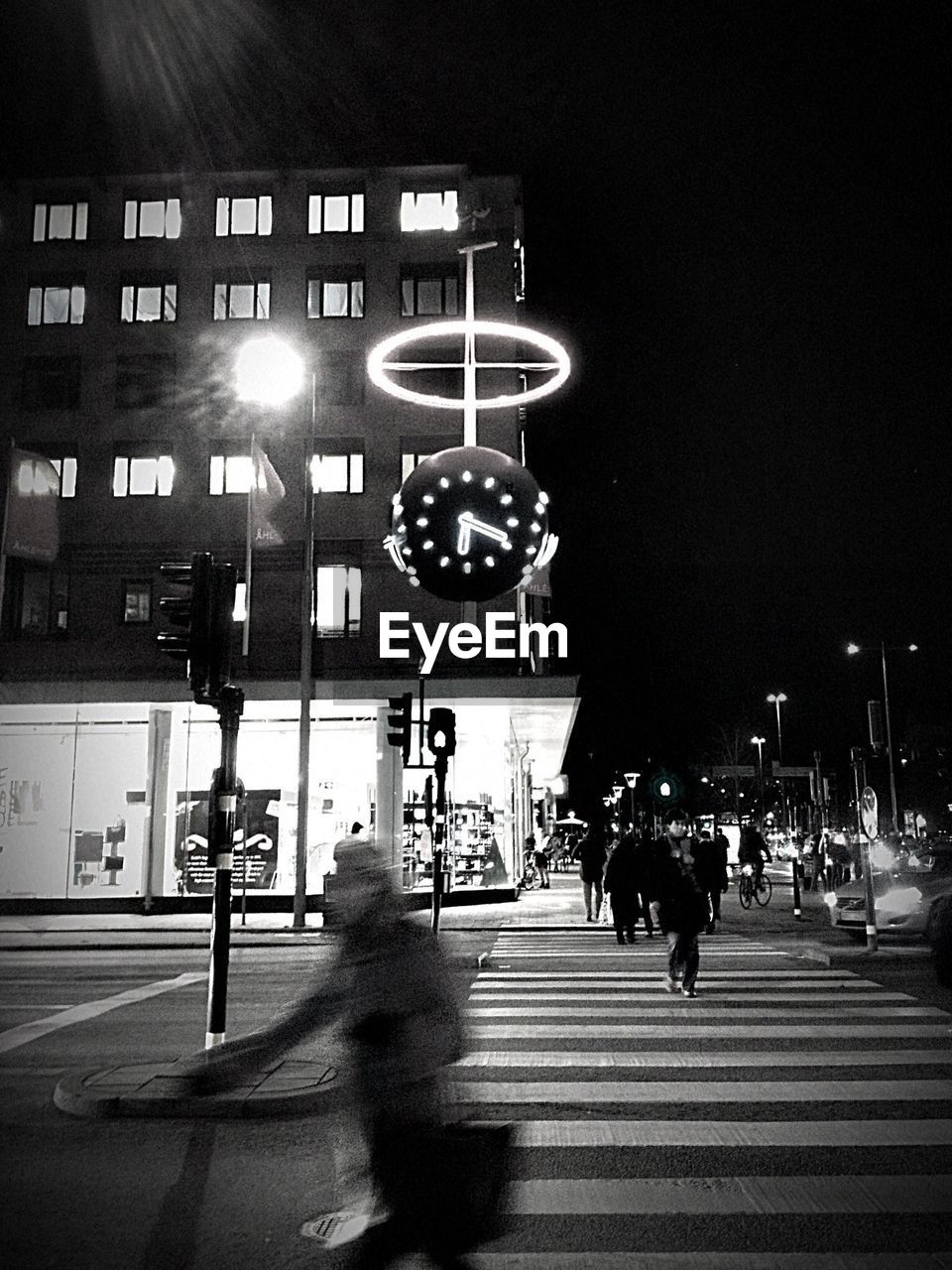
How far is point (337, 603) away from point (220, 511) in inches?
178

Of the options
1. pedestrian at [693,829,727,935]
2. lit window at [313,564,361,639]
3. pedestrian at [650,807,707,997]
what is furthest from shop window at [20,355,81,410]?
pedestrian at [650,807,707,997]

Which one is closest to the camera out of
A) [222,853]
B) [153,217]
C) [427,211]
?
[222,853]

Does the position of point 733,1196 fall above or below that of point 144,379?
below

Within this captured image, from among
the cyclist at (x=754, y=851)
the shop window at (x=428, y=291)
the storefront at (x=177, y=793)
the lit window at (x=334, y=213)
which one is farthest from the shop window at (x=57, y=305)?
the cyclist at (x=754, y=851)

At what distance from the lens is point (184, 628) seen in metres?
9.81

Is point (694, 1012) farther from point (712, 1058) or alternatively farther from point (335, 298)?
point (335, 298)

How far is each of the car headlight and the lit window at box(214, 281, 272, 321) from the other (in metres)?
25.8

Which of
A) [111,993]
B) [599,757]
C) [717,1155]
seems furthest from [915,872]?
[599,757]

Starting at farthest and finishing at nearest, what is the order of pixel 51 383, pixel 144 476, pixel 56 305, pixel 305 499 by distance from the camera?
1. pixel 56 305
2. pixel 51 383
3. pixel 144 476
4. pixel 305 499

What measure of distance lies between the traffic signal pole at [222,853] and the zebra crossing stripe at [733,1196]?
4.03 m

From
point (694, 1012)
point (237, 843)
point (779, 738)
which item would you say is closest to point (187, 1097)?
point (694, 1012)

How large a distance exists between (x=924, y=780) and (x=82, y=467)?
95150 mm

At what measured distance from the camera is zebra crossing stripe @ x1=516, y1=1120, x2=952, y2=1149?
682 centimetres

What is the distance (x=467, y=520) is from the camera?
30.2ft
